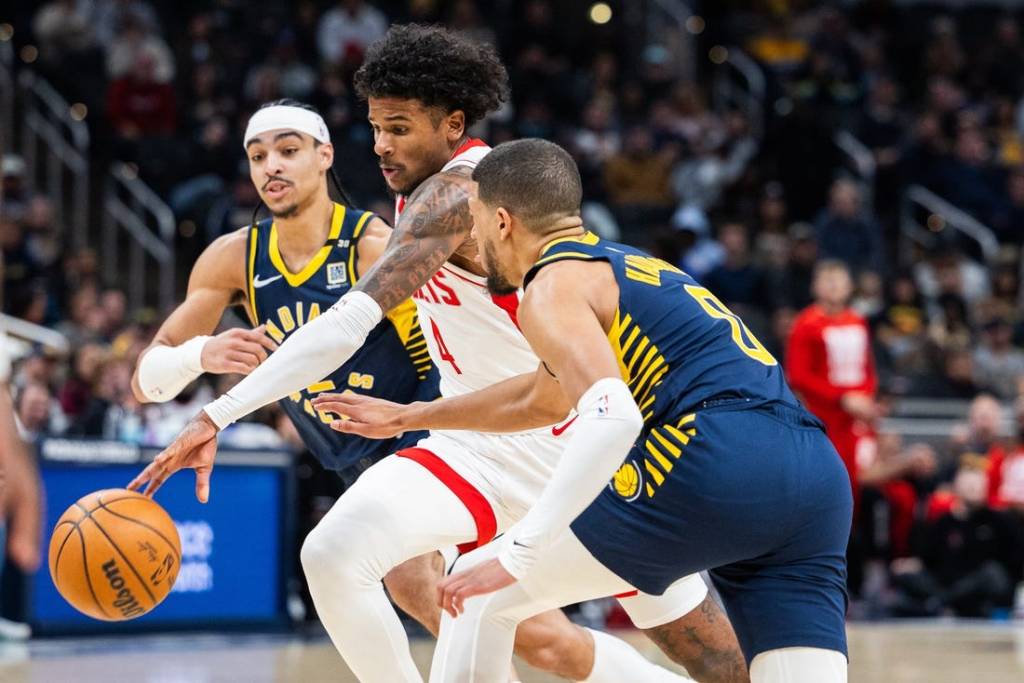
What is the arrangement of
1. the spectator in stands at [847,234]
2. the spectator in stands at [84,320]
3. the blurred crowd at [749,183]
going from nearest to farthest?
the spectator in stands at [84,320] < the blurred crowd at [749,183] < the spectator in stands at [847,234]

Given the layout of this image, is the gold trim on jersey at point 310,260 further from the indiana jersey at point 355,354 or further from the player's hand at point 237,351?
the player's hand at point 237,351

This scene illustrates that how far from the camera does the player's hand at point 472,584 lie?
398cm

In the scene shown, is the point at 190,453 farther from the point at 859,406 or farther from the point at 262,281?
the point at 859,406

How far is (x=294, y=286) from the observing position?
5.98 metres

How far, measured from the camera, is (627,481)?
14.1 ft

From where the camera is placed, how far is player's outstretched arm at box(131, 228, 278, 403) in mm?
5383

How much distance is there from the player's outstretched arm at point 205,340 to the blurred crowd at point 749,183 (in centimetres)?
426

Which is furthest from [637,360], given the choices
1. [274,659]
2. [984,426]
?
[984,426]

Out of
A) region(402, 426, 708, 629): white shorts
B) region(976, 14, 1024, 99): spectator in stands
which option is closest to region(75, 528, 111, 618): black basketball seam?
region(402, 426, 708, 629): white shorts

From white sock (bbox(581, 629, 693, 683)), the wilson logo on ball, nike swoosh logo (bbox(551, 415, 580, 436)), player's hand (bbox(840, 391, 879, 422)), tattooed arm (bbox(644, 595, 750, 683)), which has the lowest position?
player's hand (bbox(840, 391, 879, 422))

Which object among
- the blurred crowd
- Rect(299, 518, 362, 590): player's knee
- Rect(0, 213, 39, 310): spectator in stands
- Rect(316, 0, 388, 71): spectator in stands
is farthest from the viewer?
Rect(316, 0, 388, 71): spectator in stands

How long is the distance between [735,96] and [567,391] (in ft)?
54.9

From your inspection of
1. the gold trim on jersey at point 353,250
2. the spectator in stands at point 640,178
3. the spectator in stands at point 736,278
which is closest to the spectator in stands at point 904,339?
the spectator in stands at point 736,278

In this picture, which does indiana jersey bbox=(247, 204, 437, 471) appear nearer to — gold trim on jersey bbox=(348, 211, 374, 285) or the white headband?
gold trim on jersey bbox=(348, 211, 374, 285)
